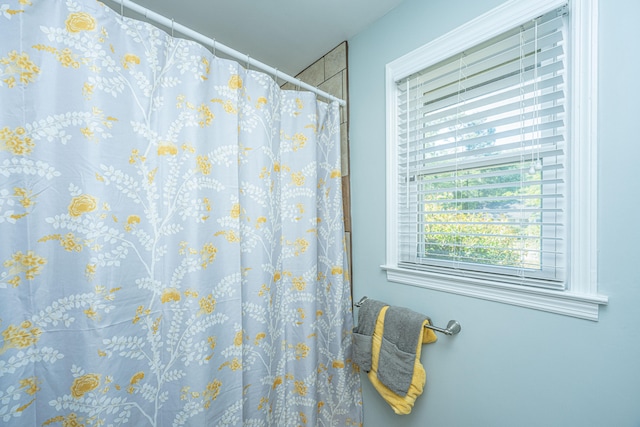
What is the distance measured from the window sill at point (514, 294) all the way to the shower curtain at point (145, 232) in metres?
0.53

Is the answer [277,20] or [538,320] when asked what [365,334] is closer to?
[538,320]

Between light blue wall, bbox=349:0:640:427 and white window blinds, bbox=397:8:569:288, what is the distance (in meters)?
0.10

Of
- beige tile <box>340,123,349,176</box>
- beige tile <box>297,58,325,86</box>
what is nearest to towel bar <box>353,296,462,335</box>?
beige tile <box>340,123,349,176</box>

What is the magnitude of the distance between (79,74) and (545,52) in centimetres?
146

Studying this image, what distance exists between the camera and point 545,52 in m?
0.85

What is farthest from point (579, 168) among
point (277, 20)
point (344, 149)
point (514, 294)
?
point (277, 20)

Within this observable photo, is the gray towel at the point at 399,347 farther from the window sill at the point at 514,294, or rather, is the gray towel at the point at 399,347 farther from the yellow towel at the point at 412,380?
the window sill at the point at 514,294

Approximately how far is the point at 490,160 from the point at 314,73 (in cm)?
127

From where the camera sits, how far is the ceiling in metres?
1.25

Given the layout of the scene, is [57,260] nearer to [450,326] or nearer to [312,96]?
[312,96]

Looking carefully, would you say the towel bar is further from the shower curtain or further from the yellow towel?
the shower curtain

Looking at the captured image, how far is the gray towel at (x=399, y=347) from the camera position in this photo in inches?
41.7

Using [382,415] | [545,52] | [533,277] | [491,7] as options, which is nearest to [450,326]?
[533,277]

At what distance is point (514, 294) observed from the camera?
89cm
